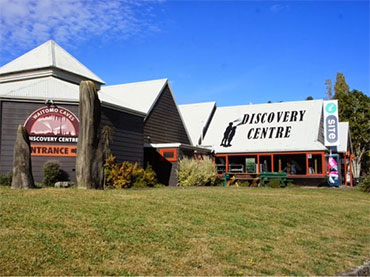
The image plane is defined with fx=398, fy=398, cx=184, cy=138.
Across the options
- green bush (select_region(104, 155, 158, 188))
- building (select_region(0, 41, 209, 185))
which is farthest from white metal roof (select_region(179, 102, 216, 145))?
green bush (select_region(104, 155, 158, 188))

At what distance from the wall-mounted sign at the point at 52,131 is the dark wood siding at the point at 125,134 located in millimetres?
1993

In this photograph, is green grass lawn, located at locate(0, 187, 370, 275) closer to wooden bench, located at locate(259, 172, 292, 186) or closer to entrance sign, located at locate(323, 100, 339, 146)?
wooden bench, located at locate(259, 172, 292, 186)

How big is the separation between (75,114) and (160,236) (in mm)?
13131

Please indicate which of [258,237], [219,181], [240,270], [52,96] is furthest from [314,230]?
[219,181]

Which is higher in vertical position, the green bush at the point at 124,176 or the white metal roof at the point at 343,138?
the white metal roof at the point at 343,138

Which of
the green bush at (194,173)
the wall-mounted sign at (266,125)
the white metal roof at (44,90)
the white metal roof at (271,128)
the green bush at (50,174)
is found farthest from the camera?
the wall-mounted sign at (266,125)

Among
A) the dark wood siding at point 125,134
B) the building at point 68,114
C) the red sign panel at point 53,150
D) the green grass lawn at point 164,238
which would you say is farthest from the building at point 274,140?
the green grass lawn at point 164,238

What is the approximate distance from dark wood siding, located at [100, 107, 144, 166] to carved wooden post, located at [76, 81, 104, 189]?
653 cm

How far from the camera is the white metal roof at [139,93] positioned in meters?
26.8

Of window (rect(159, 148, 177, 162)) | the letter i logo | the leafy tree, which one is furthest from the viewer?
the leafy tree

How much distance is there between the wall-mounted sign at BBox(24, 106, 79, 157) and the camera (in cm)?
1858

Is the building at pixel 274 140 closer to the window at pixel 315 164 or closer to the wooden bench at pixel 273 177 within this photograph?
the window at pixel 315 164

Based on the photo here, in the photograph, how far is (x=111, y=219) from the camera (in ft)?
26.4

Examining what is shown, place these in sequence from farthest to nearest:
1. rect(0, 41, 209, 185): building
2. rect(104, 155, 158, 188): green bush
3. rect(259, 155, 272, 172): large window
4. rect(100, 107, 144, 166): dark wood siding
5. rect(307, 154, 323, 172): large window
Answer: rect(259, 155, 272, 172): large window
rect(307, 154, 323, 172): large window
rect(100, 107, 144, 166): dark wood siding
rect(0, 41, 209, 185): building
rect(104, 155, 158, 188): green bush
